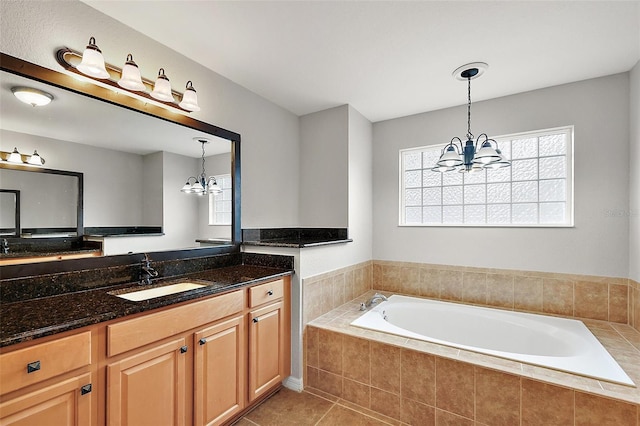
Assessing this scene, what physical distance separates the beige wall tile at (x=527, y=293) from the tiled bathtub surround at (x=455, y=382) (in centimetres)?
36

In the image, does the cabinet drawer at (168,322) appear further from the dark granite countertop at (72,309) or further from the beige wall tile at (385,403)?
the beige wall tile at (385,403)

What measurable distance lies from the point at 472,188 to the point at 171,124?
2822mm

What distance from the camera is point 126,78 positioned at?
5.29 feet

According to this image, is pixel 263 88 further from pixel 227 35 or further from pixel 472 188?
pixel 472 188

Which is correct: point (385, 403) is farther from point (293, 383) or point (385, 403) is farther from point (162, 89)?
point (162, 89)

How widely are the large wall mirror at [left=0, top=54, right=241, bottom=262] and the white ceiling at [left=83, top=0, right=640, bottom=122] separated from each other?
506 mm

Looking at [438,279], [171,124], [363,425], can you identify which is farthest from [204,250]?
[438,279]

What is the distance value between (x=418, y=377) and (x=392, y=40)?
7.26 ft

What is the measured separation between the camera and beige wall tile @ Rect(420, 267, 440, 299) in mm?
3039

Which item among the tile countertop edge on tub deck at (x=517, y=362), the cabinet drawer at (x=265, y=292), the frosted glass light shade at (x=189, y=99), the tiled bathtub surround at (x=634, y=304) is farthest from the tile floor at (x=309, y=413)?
the frosted glass light shade at (x=189, y=99)

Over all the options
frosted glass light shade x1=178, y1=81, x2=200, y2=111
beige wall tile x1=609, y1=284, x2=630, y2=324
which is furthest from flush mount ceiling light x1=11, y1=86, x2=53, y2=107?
beige wall tile x1=609, y1=284, x2=630, y2=324

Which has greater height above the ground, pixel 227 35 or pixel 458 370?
pixel 227 35

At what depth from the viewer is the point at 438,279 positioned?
9.95 feet

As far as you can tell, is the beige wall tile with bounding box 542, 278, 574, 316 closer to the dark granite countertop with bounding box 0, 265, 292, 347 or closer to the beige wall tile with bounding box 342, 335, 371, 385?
the beige wall tile with bounding box 342, 335, 371, 385
